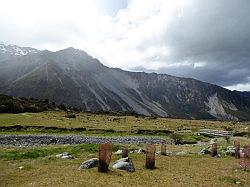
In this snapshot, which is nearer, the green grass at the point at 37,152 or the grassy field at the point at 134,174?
the grassy field at the point at 134,174

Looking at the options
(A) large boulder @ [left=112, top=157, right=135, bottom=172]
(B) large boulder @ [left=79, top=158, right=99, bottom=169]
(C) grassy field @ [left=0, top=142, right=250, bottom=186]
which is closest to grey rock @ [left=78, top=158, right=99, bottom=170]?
(B) large boulder @ [left=79, top=158, right=99, bottom=169]

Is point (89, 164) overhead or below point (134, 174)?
overhead

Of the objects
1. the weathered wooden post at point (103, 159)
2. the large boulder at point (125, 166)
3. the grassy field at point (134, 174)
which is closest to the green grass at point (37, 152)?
the grassy field at point (134, 174)

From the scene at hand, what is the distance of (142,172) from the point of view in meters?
37.1

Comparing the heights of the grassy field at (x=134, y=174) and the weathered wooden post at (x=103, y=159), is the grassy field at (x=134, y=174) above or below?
below

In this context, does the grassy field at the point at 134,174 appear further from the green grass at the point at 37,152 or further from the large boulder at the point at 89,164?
the green grass at the point at 37,152

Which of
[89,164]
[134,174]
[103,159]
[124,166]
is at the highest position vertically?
[103,159]

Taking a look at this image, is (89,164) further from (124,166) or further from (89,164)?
(124,166)

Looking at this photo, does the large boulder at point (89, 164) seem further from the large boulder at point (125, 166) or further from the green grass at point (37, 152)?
the green grass at point (37, 152)

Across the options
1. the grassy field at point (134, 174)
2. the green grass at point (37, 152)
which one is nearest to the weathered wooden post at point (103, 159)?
the grassy field at point (134, 174)

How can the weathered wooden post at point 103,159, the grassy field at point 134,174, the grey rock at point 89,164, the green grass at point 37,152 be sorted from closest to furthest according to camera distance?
1. the grassy field at point 134,174
2. the weathered wooden post at point 103,159
3. the grey rock at point 89,164
4. the green grass at point 37,152

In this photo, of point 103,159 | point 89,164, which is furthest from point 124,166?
point 89,164

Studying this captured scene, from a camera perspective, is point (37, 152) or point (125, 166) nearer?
point (125, 166)

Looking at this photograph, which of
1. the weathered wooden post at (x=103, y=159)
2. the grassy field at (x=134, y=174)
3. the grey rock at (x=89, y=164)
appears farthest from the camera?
the grey rock at (x=89, y=164)
